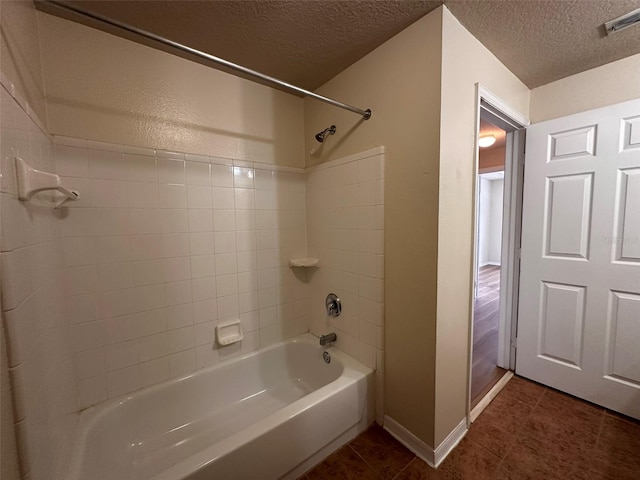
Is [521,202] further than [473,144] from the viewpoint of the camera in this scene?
Yes

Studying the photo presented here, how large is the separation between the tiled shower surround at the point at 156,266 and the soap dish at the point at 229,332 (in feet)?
0.20

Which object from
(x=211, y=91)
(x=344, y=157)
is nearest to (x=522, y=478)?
(x=344, y=157)

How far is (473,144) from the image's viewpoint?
52.2 inches

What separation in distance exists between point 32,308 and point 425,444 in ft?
5.86

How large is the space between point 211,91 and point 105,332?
4.95 feet

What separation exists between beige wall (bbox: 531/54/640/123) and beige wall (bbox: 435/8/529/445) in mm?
647

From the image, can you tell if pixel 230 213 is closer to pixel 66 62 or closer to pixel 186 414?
pixel 66 62

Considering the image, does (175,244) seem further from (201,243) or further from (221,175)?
(221,175)

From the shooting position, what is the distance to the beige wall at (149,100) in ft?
3.85

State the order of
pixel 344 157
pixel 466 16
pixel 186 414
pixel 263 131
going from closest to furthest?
pixel 466 16, pixel 186 414, pixel 344 157, pixel 263 131

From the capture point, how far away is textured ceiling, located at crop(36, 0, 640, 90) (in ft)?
3.62

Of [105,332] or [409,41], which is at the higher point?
[409,41]

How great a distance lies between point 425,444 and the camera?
A: 1.29 m

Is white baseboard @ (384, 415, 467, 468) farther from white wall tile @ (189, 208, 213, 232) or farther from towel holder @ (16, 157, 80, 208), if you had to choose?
towel holder @ (16, 157, 80, 208)
